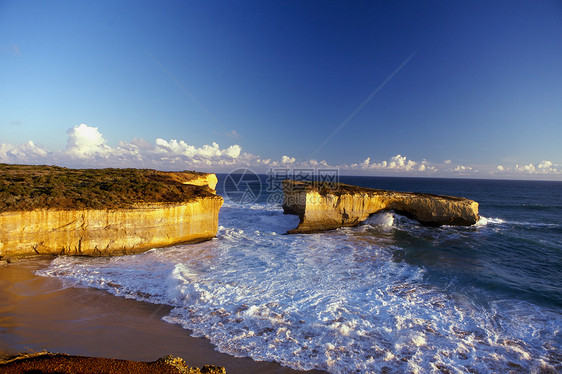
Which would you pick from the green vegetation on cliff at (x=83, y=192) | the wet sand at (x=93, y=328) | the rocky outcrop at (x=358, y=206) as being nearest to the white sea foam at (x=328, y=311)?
the wet sand at (x=93, y=328)

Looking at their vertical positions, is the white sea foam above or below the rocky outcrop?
below

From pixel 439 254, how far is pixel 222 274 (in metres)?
11.9

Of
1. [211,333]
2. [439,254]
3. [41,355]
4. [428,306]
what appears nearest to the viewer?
[41,355]

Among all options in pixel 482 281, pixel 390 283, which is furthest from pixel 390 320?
pixel 482 281

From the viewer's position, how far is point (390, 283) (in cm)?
955

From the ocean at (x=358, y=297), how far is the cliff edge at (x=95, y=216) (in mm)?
873

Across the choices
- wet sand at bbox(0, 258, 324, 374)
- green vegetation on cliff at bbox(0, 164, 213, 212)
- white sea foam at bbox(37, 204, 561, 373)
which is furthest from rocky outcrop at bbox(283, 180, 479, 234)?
wet sand at bbox(0, 258, 324, 374)

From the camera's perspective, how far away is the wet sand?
17.6 feet

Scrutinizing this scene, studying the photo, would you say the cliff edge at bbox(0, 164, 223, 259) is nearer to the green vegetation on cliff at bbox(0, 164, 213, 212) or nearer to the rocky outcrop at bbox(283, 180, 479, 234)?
the green vegetation on cliff at bbox(0, 164, 213, 212)

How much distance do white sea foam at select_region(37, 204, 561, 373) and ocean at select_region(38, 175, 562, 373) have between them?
36 mm

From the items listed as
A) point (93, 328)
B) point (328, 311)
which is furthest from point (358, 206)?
point (93, 328)

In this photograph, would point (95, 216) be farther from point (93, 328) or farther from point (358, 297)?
point (358, 297)

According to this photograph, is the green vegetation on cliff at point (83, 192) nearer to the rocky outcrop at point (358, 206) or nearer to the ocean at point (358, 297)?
the ocean at point (358, 297)

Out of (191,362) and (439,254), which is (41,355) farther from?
(439,254)
